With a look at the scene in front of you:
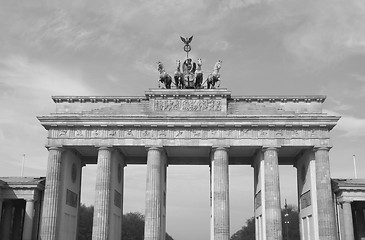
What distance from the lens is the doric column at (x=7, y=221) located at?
45156 mm

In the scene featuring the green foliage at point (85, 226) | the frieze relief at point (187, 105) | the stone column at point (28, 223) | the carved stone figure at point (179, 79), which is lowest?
the stone column at point (28, 223)

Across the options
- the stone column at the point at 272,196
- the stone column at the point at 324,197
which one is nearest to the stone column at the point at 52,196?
the stone column at the point at 272,196

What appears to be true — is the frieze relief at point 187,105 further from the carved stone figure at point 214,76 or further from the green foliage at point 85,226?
the green foliage at point 85,226

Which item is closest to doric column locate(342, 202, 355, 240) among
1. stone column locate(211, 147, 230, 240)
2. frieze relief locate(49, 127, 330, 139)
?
frieze relief locate(49, 127, 330, 139)

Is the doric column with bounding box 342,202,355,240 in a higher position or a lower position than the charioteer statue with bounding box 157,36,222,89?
lower

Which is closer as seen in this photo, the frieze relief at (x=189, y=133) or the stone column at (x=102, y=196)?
the stone column at (x=102, y=196)

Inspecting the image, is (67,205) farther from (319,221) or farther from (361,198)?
(361,198)

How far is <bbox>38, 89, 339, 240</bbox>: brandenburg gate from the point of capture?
4353 centimetres

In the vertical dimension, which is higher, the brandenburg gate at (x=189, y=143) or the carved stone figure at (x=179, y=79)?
the carved stone figure at (x=179, y=79)

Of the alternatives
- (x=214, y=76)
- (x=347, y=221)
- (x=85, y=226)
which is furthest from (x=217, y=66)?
(x=85, y=226)

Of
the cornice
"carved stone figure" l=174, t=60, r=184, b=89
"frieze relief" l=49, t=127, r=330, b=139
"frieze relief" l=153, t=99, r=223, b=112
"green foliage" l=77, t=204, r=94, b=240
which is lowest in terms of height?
"green foliage" l=77, t=204, r=94, b=240

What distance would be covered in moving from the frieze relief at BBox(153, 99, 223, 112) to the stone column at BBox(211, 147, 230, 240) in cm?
443

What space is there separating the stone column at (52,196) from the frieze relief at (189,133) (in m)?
2.31

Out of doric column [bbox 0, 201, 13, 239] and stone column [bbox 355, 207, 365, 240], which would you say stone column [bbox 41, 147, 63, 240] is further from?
stone column [bbox 355, 207, 365, 240]
